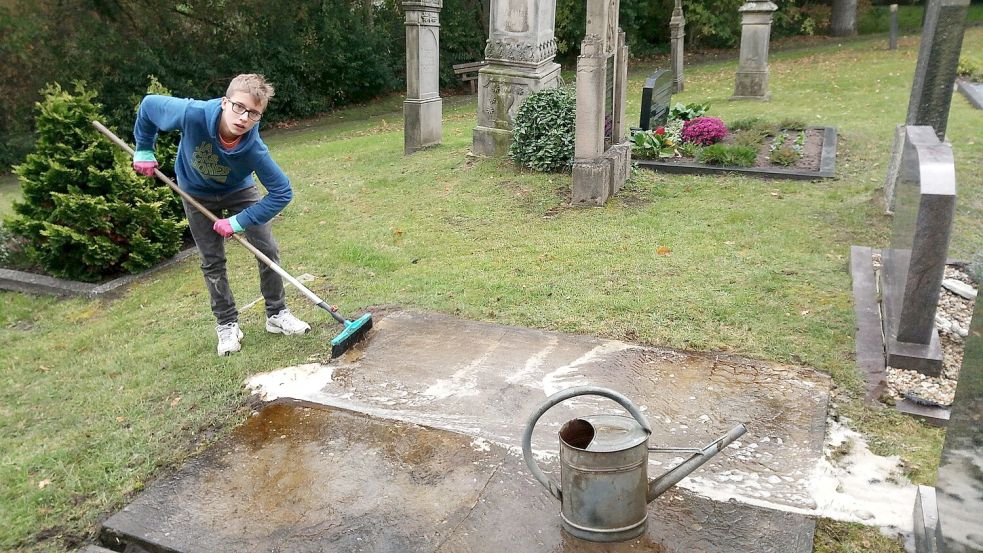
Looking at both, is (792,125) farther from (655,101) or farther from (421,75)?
(421,75)

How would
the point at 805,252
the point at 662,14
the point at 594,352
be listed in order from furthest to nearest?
1. the point at 662,14
2. the point at 805,252
3. the point at 594,352

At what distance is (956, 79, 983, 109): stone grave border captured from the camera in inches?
495

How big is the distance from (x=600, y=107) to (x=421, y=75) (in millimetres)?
4072

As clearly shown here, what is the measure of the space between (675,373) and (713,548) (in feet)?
4.89

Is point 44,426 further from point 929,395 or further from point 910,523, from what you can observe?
point 929,395

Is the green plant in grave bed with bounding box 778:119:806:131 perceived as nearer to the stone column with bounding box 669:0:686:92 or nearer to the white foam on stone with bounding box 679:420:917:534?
the stone column with bounding box 669:0:686:92

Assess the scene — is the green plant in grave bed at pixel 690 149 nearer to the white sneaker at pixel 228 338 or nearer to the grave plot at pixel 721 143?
the grave plot at pixel 721 143

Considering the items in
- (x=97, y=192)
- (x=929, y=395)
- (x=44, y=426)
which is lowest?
(x=44, y=426)

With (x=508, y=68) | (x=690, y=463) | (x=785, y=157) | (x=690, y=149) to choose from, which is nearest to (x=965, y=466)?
(x=690, y=463)

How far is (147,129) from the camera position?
15.7 ft

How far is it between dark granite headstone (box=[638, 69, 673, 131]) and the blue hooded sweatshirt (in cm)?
659

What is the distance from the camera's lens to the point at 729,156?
29.9ft

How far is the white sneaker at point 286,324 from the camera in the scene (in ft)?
16.9

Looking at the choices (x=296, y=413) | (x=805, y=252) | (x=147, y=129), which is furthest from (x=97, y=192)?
(x=805, y=252)
